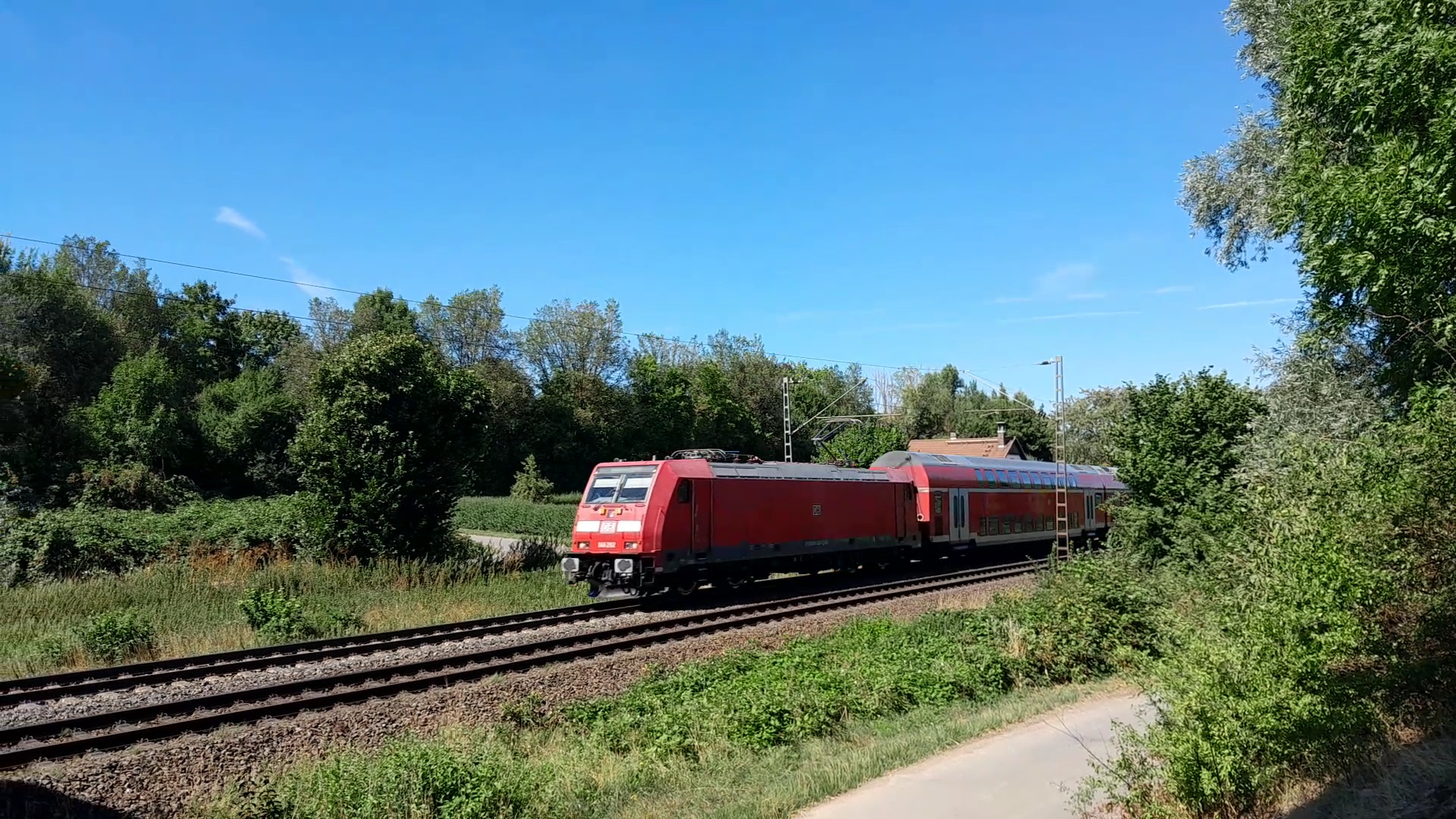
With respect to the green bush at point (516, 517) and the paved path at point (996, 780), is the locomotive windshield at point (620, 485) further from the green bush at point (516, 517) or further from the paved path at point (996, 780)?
the green bush at point (516, 517)

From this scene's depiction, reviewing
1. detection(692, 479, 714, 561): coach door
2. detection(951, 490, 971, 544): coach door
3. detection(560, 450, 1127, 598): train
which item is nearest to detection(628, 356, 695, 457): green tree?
detection(560, 450, 1127, 598): train

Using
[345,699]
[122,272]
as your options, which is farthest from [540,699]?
[122,272]

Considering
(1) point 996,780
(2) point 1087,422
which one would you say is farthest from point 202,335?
→ (1) point 996,780

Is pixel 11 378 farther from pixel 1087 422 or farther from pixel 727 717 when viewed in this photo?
pixel 1087 422

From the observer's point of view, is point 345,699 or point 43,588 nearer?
point 345,699

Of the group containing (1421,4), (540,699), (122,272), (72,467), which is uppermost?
(122,272)

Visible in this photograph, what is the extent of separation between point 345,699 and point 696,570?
9.31 meters

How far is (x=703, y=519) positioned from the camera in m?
19.7

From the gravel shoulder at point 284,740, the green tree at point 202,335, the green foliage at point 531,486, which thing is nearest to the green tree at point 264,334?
the green tree at point 202,335

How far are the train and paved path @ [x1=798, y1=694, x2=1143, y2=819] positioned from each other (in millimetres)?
10015

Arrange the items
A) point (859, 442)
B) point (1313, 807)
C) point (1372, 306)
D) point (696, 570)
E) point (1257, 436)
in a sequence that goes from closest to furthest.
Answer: point (1313, 807) → point (1372, 306) → point (1257, 436) → point (696, 570) → point (859, 442)

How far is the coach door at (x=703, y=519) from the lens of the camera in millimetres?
19531

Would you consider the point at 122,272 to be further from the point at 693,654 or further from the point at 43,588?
the point at 693,654

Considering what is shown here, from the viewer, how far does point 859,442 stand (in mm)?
44312
